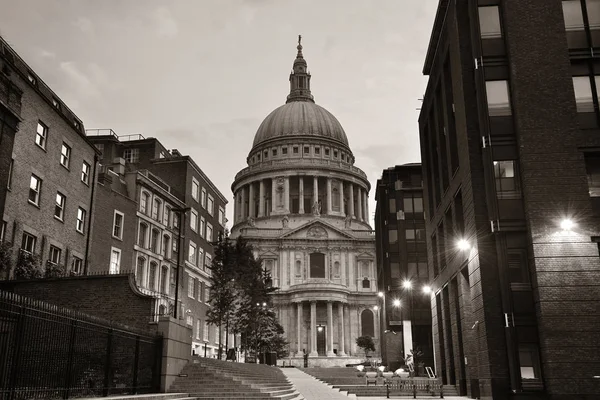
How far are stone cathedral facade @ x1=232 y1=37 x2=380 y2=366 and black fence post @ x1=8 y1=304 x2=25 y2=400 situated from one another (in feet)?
279

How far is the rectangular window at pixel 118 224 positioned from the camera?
146ft

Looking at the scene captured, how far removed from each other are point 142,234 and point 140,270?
2909mm

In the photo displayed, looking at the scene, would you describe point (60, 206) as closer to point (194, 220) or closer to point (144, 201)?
point (144, 201)

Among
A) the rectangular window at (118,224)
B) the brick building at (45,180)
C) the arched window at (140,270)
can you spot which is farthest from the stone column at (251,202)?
the brick building at (45,180)

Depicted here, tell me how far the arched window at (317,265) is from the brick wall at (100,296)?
84.0 m

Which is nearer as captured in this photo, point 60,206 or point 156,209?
point 60,206

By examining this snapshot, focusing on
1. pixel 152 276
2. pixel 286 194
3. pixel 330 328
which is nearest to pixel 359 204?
pixel 286 194

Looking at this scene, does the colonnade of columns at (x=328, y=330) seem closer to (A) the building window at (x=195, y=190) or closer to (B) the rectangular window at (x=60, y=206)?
(A) the building window at (x=195, y=190)

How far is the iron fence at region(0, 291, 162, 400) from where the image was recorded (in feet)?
46.4

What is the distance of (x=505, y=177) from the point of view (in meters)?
28.7

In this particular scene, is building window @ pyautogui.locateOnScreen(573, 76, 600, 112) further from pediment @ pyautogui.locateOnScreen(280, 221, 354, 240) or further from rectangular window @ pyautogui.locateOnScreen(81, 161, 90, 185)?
pediment @ pyautogui.locateOnScreen(280, 221, 354, 240)

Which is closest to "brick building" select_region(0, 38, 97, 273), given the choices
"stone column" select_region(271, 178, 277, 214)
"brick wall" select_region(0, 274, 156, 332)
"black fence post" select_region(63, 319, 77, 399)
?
"brick wall" select_region(0, 274, 156, 332)

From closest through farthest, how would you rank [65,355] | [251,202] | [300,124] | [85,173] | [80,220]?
[65,355], [80,220], [85,173], [251,202], [300,124]

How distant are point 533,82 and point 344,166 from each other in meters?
103
